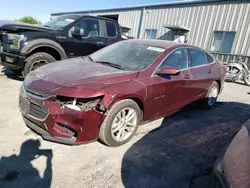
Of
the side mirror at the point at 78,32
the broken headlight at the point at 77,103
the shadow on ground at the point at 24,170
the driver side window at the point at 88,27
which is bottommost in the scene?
the shadow on ground at the point at 24,170

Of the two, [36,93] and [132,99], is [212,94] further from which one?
[36,93]

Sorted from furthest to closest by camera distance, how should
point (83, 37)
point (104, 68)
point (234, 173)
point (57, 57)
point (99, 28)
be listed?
1. point (99, 28)
2. point (83, 37)
3. point (57, 57)
4. point (104, 68)
5. point (234, 173)

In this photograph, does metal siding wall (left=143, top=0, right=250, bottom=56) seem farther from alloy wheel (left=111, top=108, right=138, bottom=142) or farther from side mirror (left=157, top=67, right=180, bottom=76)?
alloy wheel (left=111, top=108, right=138, bottom=142)

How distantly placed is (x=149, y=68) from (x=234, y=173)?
85.0 inches

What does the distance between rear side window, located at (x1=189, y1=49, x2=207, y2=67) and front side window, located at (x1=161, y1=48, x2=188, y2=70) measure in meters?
0.26

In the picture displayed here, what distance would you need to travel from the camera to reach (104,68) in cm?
334

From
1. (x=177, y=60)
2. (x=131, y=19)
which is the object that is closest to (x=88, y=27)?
(x=177, y=60)

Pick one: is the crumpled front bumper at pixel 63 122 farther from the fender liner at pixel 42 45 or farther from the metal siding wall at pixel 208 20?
the metal siding wall at pixel 208 20

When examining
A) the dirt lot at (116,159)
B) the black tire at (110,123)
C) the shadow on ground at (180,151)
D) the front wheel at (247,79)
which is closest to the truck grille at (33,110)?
the dirt lot at (116,159)

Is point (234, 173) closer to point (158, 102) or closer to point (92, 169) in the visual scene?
point (92, 169)

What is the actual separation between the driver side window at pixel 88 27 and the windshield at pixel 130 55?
1.97m

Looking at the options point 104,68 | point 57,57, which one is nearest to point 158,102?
point 104,68

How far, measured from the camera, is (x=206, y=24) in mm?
12898

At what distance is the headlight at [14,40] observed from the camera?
16.1 feet
